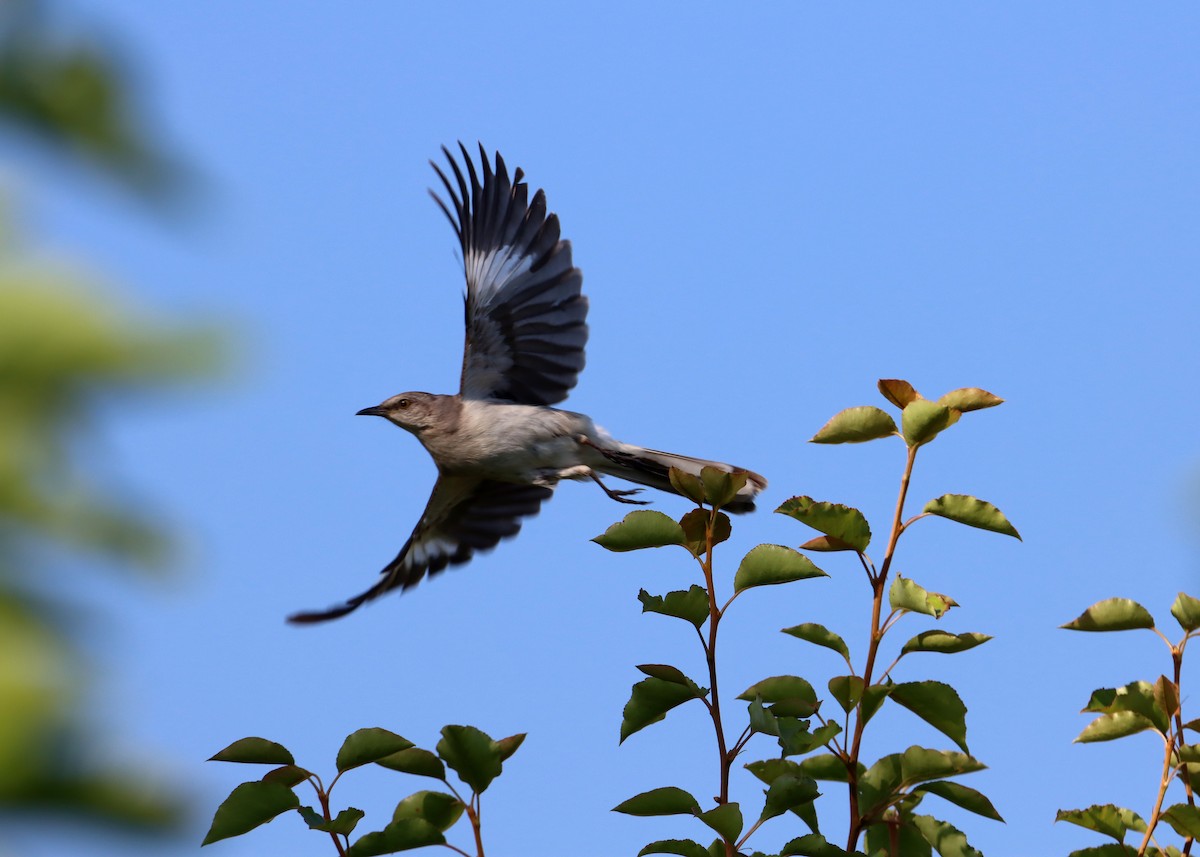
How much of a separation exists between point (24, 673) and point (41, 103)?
10.6 inches

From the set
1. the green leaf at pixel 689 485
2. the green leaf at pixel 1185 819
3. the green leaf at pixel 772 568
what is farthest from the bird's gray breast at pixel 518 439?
the green leaf at pixel 1185 819

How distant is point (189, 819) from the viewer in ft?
1.91

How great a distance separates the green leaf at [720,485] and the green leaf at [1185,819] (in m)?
1.34

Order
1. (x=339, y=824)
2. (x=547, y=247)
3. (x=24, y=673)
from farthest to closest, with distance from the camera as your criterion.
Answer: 1. (x=547, y=247)
2. (x=339, y=824)
3. (x=24, y=673)

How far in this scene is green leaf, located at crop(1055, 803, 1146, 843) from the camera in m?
3.39

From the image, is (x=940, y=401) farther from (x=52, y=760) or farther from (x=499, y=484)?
(x=499, y=484)

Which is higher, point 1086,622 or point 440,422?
point 440,422

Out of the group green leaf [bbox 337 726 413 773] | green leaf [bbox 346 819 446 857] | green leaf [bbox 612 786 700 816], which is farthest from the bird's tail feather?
green leaf [bbox 346 819 446 857]

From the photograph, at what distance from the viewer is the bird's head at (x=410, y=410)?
9203 millimetres

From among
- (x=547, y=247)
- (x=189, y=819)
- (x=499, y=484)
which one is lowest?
(x=189, y=819)

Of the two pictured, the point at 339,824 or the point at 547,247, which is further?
the point at 547,247

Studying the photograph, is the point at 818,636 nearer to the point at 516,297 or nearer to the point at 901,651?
the point at 901,651

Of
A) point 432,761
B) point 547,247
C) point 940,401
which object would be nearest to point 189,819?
Answer: point 432,761

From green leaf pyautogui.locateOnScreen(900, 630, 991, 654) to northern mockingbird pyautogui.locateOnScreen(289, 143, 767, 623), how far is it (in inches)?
194
